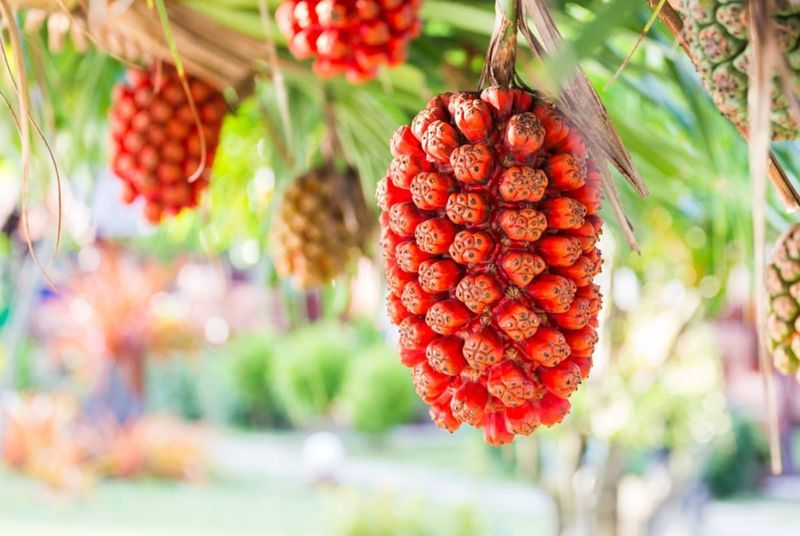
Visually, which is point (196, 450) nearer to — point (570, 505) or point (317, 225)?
point (570, 505)

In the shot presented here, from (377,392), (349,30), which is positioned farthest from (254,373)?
(349,30)

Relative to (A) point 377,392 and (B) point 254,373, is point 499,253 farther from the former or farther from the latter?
(B) point 254,373

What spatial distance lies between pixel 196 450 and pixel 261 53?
211 inches

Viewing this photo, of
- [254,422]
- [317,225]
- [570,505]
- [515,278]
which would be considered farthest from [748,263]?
[254,422]

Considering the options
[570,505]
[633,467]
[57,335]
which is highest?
[57,335]

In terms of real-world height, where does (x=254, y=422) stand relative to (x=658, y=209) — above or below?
below

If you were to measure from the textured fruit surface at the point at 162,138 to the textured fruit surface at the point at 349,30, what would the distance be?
153 millimetres

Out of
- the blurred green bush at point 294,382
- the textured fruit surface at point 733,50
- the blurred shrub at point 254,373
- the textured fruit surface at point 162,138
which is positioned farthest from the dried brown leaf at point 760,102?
the blurred shrub at point 254,373

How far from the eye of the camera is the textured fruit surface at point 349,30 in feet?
1.63

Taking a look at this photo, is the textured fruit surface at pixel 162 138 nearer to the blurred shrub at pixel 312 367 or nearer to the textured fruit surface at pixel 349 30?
the textured fruit surface at pixel 349 30

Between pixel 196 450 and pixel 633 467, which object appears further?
pixel 196 450

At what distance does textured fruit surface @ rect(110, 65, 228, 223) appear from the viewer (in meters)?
0.64

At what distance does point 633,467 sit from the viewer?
16.0 ft

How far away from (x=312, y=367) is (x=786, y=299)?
542cm
